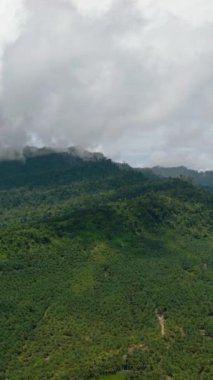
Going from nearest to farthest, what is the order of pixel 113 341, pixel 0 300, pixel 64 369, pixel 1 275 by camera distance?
pixel 64 369
pixel 113 341
pixel 0 300
pixel 1 275

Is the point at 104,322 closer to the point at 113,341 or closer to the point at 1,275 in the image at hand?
the point at 113,341

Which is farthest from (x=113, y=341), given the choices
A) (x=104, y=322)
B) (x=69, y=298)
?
(x=69, y=298)

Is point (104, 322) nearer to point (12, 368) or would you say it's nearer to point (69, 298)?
point (69, 298)

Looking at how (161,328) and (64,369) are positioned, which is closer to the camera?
(64,369)

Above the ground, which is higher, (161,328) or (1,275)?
(1,275)

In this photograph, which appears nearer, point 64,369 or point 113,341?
point 64,369

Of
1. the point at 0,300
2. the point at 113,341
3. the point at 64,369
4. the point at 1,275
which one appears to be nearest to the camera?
the point at 64,369

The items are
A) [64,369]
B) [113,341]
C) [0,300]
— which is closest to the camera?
[64,369]

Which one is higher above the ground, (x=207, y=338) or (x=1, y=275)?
(x=1, y=275)

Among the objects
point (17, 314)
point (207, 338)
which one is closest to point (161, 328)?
point (207, 338)
